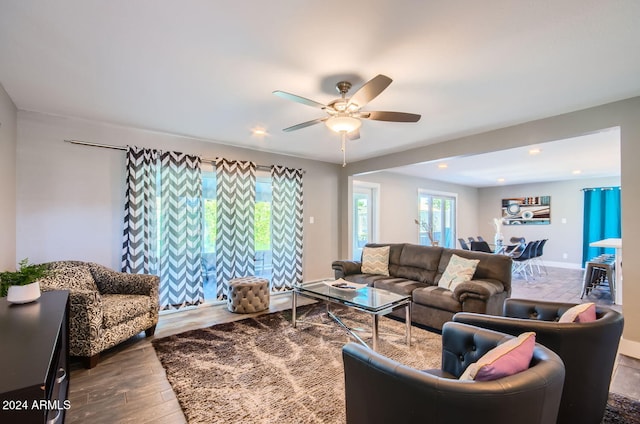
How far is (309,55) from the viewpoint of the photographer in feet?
6.62

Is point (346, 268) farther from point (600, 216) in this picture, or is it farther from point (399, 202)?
point (600, 216)

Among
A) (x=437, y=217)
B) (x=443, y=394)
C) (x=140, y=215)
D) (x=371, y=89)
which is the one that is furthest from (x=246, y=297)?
(x=437, y=217)

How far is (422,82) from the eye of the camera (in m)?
2.41

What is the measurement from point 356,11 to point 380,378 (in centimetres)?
182

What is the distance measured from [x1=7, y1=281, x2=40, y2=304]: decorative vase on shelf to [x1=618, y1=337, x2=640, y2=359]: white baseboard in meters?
4.79

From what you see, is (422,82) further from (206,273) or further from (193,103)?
(206,273)

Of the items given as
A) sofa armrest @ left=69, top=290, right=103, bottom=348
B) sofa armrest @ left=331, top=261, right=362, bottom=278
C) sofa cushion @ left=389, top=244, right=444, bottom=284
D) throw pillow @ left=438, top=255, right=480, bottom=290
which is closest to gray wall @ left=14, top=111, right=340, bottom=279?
sofa armrest @ left=69, top=290, right=103, bottom=348

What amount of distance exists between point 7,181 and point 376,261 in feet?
13.9

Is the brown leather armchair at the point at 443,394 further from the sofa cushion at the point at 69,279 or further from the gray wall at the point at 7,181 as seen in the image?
the gray wall at the point at 7,181

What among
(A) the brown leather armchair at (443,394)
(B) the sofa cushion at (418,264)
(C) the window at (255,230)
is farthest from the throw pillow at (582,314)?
(C) the window at (255,230)

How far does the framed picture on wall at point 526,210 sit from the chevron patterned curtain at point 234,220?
26.4 ft

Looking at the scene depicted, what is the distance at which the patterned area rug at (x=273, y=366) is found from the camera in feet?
6.25

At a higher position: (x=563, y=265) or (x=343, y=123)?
(x=343, y=123)

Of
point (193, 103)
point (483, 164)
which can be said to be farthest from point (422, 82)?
point (483, 164)
